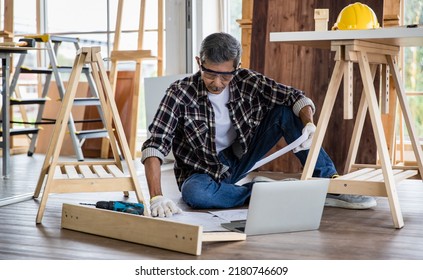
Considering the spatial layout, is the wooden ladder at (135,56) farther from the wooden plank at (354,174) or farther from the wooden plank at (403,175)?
the wooden plank at (403,175)

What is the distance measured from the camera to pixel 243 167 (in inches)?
138

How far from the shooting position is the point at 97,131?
18.0 ft

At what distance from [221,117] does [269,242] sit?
0.86m

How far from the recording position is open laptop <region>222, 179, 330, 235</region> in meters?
2.64

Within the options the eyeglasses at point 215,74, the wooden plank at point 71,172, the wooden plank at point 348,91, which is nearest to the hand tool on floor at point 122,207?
the wooden plank at point 71,172

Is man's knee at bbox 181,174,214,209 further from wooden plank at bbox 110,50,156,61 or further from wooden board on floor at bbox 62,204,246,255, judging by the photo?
wooden plank at bbox 110,50,156,61

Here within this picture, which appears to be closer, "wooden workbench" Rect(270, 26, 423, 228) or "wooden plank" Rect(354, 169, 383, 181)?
"wooden workbench" Rect(270, 26, 423, 228)

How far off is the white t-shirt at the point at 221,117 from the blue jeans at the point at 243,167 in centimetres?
7

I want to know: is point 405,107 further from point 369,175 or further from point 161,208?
point 161,208

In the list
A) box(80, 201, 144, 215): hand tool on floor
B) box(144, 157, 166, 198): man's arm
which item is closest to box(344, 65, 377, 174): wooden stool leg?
box(144, 157, 166, 198): man's arm

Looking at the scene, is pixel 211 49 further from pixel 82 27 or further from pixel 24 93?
pixel 24 93

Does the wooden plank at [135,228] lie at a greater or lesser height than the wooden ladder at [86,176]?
lesser

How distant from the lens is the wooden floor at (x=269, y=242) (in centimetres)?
250
